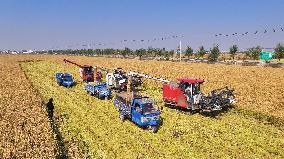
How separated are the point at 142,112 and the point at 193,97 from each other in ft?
15.8

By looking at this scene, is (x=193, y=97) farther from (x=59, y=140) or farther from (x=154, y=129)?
(x=59, y=140)

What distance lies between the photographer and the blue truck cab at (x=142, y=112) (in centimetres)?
1941

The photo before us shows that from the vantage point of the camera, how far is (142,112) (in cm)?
1962

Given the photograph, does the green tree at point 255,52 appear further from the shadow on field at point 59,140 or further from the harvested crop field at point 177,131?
the shadow on field at point 59,140

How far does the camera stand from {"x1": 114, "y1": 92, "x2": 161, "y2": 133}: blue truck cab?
63.7ft

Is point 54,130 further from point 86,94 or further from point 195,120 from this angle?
point 86,94

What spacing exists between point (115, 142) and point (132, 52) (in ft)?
439

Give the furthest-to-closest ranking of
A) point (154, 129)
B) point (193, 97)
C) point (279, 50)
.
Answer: point (279, 50) < point (193, 97) < point (154, 129)

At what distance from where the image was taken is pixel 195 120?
22047 millimetres

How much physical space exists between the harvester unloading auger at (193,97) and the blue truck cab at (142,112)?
11.4 ft

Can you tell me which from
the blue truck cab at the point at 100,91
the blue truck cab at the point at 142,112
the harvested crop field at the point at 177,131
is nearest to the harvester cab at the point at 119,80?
the blue truck cab at the point at 100,91

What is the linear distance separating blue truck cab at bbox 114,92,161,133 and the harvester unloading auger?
3471 millimetres

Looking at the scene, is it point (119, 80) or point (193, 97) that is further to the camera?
point (119, 80)

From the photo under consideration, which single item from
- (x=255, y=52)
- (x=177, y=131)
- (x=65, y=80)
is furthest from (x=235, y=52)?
(x=177, y=131)
